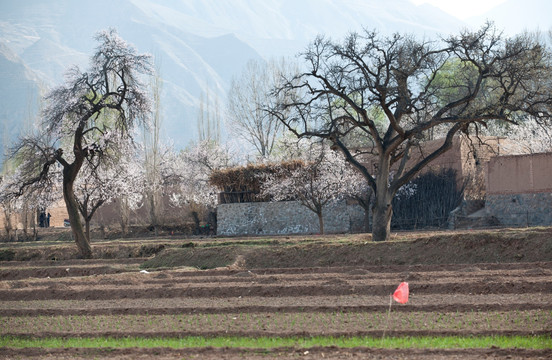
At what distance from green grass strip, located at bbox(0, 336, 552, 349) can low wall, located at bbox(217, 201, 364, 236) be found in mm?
29308

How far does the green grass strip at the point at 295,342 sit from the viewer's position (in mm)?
9203

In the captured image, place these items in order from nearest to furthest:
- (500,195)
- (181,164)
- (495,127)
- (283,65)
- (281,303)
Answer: (281,303) < (500,195) < (495,127) < (181,164) < (283,65)

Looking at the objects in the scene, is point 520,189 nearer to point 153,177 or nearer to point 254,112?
point 153,177

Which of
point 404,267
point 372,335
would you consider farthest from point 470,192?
point 372,335

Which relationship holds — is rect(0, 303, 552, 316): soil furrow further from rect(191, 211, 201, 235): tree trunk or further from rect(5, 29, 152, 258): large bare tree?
rect(191, 211, 201, 235): tree trunk

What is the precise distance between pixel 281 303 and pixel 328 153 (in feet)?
96.4

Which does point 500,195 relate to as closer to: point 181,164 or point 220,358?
point 220,358

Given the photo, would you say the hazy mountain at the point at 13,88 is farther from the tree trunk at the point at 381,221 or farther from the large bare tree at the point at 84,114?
the tree trunk at the point at 381,221

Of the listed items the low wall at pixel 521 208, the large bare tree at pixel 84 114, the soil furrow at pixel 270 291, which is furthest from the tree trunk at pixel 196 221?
the soil furrow at pixel 270 291

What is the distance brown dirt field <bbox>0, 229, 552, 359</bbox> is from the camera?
993cm

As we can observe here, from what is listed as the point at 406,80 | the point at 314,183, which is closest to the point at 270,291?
the point at 406,80

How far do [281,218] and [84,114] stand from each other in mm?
17296

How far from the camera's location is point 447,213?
3706 cm

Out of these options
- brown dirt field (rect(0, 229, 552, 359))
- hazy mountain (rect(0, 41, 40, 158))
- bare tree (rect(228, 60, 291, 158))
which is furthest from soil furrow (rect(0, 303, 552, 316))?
hazy mountain (rect(0, 41, 40, 158))
